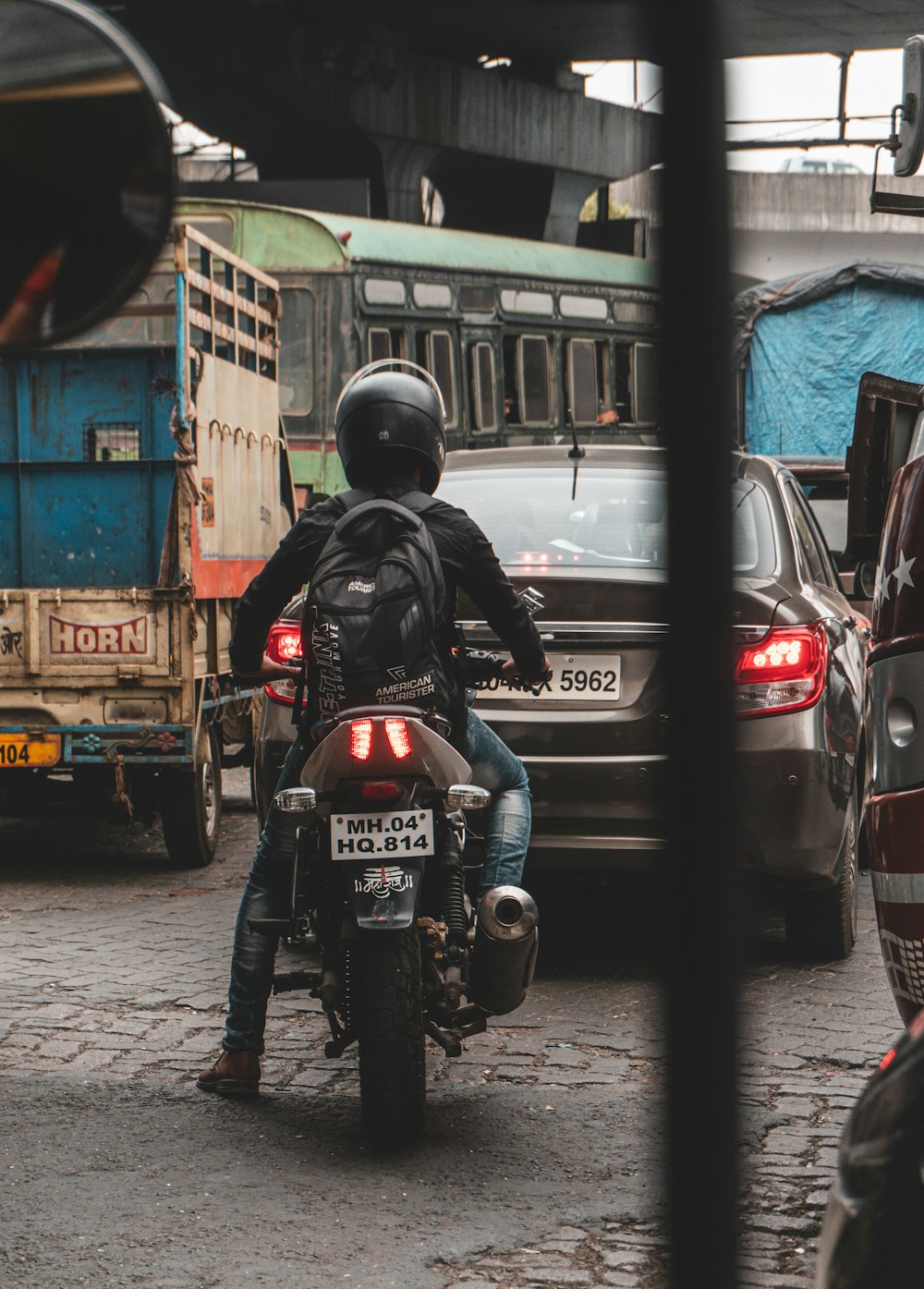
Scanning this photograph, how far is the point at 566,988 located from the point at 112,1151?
2.04 meters

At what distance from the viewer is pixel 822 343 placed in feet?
56.7

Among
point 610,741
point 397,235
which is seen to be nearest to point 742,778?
point 610,741

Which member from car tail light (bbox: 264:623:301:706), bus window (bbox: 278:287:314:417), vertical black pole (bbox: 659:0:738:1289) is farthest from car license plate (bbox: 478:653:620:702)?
bus window (bbox: 278:287:314:417)

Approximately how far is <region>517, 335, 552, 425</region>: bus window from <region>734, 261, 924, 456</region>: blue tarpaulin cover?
6.32 ft

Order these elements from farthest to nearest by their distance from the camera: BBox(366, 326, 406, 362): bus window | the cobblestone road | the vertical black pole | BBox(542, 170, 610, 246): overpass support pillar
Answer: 1. BBox(542, 170, 610, 246): overpass support pillar
2. BBox(366, 326, 406, 362): bus window
3. the cobblestone road
4. the vertical black pole

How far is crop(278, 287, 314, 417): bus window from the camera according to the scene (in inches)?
589

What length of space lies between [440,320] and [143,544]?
23.7ft

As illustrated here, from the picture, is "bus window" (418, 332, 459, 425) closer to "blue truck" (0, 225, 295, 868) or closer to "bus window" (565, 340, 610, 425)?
"bus window" (565, 340, 610, 425)

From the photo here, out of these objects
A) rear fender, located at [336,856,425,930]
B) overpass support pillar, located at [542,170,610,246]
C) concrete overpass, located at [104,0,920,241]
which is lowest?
rear fender, located at [336,856,425,930]

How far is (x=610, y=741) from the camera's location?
18.5 feet

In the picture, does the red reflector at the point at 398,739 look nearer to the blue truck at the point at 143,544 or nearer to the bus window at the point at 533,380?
the blue truck at the point at 143,544

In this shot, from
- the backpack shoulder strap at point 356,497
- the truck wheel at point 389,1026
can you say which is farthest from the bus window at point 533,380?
the truck wheel at point 389,1026

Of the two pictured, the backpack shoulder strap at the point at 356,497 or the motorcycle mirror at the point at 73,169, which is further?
the backpack shoulder strap at the point at 356,497

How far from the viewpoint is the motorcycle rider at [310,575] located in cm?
445
